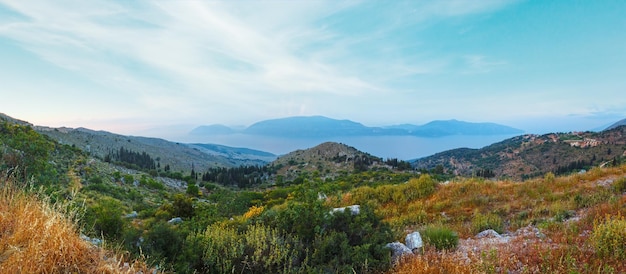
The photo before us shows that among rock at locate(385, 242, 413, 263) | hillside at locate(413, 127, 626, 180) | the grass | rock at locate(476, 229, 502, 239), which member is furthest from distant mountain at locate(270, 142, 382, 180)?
rock at locate(385, 242, 413, 263)

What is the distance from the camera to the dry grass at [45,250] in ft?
11.3

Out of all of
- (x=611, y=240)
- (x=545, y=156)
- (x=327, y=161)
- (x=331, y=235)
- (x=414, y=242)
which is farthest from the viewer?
(x=327, y=161)

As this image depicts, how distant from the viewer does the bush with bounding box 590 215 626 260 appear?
14.6ft

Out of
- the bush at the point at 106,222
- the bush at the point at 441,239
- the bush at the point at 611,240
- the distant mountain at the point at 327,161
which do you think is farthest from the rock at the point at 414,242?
the distant mountain at the point at 327,161

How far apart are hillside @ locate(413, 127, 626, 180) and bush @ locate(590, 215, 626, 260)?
173ft

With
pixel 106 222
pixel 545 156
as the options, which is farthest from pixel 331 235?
pixel 545 156

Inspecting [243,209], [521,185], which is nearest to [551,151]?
[521,185]

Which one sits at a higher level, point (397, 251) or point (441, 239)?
point (441, 239)

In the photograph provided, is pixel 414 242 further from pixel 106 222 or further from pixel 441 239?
pixel 106 222

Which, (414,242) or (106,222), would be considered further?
(106,222)

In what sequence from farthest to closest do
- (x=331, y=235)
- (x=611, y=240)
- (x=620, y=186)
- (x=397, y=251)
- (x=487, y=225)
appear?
(x=620, y=186) < (x=487, y=225) < (x=331, y=235) < (x=397, y=251) < (x=611, y=240)

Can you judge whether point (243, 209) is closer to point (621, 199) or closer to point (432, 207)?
point (432, 207)

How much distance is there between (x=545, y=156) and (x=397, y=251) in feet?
296

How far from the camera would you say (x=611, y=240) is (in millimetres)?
4609
